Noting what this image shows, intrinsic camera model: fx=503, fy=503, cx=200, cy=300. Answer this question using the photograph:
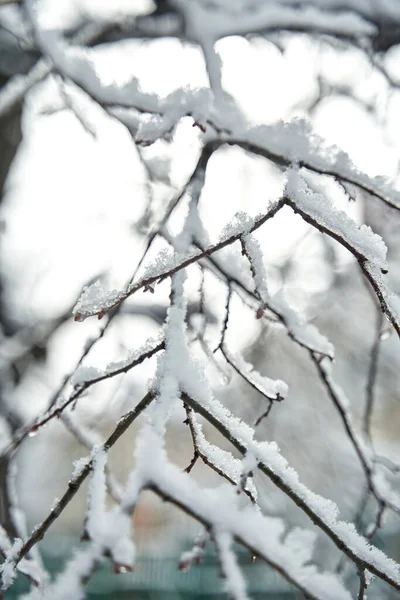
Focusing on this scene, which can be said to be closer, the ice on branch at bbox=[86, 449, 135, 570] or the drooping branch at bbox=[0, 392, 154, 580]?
the ice on branch at bbox=[86, 449, 135, 570]

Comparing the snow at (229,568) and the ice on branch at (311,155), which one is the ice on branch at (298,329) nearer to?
the ice on branch at (311,155)

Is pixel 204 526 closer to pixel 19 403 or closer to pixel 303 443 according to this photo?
pixel 19 403

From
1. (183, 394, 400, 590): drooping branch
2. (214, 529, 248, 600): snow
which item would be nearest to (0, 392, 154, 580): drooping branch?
(183, 394, 400, 590): drooping branch

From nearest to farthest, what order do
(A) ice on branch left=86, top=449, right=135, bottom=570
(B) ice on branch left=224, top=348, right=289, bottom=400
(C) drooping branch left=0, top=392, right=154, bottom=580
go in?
(A) ice on branch left=86, top=449, right=135, bottom=570 < (C) drooping branch left=0, top=392, right=154, bottom=580 < (B) ice on branch left=224, top=348, right=289, bottom=400

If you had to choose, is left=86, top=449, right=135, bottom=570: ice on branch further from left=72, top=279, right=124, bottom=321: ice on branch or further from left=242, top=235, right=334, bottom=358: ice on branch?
left=242, top=235, right=334, bottom=358: ice on branch

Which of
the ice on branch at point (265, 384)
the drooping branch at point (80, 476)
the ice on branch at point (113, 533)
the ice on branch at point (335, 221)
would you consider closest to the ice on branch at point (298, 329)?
the ice on branch at point (265, 384)

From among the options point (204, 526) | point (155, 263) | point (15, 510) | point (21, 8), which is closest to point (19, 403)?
point (15, 510)
